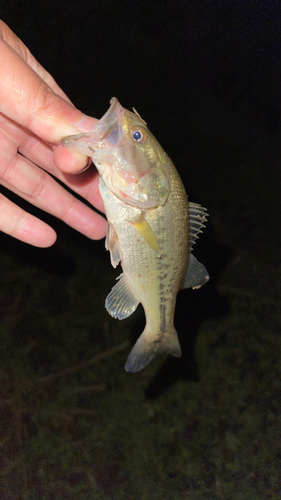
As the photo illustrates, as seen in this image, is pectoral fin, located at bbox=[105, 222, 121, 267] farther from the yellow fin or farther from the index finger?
the index finger

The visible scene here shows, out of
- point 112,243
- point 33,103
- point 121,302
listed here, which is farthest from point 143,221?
point 33,103

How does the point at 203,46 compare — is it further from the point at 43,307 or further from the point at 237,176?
the point at 43,307

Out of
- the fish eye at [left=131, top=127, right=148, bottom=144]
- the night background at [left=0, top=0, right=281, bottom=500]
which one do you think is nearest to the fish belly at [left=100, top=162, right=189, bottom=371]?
the fish eye at [left=131, top=127, right=148, bottom=144]

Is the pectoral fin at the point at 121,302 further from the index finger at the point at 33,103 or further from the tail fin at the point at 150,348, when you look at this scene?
the index finger at the point at 33,103

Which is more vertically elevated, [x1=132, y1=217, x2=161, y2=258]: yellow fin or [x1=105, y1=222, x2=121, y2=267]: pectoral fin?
[x1=132, y1=217, x2=161, y2=258]: yellow fin

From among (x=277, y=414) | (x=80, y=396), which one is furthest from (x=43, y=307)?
(x=277, y=414)

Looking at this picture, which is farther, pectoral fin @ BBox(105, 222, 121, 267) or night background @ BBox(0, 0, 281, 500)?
night background @ BBox(0, 0, 281, 500)

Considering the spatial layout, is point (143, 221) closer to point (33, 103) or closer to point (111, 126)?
point (111, 126)
